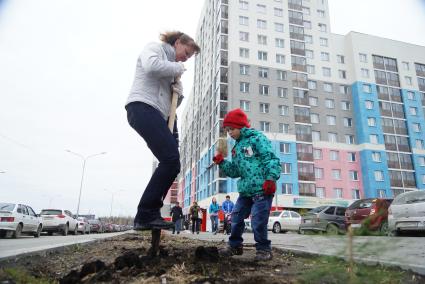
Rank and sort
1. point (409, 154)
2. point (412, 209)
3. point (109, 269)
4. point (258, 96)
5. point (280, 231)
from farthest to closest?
point (409, 154) → point (258, 96) → point (280, 231) → point (412, 209) → point (109, 269)

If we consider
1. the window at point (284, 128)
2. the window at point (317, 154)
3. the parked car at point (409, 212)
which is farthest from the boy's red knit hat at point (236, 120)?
the window at point (317, 154)

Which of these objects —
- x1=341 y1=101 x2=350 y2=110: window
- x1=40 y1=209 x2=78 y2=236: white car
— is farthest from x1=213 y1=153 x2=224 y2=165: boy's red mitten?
x1=341 y1=101 x2=350 y2=110: window

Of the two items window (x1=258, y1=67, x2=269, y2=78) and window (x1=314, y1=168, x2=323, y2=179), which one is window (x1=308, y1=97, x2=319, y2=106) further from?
window (x1=314, y1=168, x2=323, y2=179)

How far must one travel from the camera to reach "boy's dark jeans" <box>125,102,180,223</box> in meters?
2.83

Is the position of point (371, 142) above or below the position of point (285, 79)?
below

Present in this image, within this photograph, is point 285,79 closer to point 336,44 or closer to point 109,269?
point 336,44

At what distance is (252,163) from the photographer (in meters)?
3.68

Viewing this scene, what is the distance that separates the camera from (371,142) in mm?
41281

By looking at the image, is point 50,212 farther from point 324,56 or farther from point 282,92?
point 324,56

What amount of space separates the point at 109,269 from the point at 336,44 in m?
49.4

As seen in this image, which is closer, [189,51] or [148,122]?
[148,122]

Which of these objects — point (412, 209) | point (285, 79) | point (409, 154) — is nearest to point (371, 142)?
point (409, 154)

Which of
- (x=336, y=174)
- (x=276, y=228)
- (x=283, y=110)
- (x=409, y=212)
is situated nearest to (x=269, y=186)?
(x=409, y=212)

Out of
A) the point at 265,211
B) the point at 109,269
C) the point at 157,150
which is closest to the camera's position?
the point at 109,269
